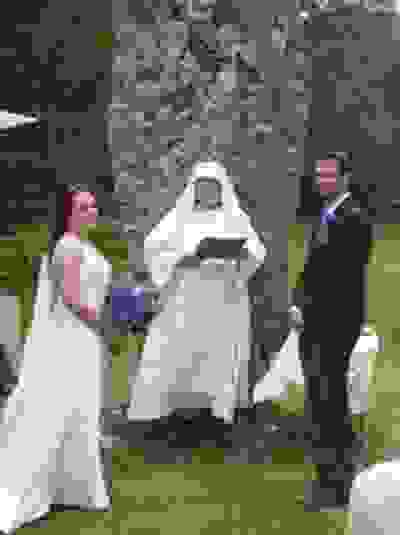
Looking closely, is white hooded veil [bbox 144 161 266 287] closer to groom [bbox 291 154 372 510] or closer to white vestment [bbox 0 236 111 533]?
white vestment [bbox 0 236 111 533]

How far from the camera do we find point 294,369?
7.00 metres

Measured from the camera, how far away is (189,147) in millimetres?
6516

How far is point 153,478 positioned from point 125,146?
2027mm

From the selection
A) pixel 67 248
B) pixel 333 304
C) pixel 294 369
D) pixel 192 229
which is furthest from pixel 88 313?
pixel 294 369

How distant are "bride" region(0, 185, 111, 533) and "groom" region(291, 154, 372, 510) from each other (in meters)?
0.87

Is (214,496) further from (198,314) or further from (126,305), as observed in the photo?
(126,305)

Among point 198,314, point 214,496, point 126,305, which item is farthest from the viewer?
point 126,305

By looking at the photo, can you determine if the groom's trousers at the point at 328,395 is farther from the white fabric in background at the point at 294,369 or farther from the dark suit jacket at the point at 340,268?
the white fabric in background at the point at 294,369

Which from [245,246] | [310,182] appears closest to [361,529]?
[245,246]

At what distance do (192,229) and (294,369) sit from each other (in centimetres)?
139

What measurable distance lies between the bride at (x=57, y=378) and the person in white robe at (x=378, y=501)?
2450 mm

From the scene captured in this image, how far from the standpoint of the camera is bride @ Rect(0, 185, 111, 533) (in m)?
4.75

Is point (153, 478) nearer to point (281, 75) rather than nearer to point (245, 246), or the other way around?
point (245, 246)

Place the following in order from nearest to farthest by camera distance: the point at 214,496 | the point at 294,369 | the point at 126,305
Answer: the point at 214,496 < the point at 294,369 < the point at 126,305
